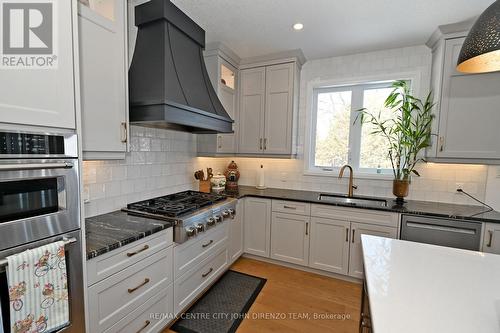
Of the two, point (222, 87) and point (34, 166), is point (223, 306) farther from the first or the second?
point (222, 87)

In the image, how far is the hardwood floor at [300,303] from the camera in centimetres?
192

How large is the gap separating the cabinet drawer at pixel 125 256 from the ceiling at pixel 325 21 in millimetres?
1940

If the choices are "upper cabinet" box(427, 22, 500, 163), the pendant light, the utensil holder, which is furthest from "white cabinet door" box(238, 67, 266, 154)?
the pendant light

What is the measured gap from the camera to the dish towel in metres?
0.90

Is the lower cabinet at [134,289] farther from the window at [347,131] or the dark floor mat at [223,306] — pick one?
the window at [347,131]

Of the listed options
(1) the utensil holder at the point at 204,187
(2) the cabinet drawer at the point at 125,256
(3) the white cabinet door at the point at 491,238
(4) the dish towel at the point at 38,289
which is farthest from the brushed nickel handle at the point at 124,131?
(3) the white cabinet door at the point at 491,238

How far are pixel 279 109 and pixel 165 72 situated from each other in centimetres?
160

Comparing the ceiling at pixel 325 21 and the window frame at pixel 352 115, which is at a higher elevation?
the ceiling at pixel 325 21

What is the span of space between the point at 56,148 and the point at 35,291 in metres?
0.62

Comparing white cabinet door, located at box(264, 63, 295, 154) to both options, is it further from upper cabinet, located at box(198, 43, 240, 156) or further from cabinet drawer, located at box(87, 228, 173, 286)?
cabinet drawer, located at box(87, 228, 173, 286)

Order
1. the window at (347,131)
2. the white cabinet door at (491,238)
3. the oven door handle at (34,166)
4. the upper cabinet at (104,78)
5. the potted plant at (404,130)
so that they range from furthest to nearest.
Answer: the window at (347,131), the potted plant at (404,130), the white cabinet door at (491,238), the upper cabinet at (104,78), the oven door handle at (34,166)

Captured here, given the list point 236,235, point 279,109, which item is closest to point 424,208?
point 279,109

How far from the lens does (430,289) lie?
936 millimetres

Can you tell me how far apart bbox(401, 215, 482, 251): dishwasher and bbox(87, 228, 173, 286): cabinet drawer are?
225 centimetres
